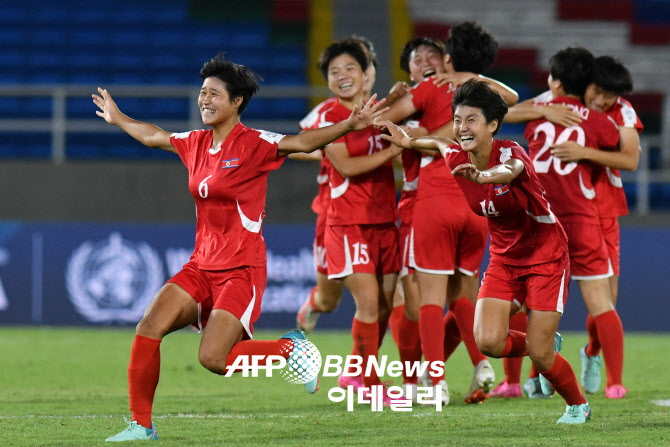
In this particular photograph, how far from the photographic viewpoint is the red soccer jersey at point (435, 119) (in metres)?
6.29

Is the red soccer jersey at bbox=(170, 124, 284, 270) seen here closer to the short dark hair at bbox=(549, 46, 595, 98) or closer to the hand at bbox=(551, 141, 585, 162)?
the hand at bbox=(551, 141, 585, 162)

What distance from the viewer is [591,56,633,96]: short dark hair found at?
6660mm

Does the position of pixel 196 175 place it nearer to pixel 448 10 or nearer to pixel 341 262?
pixel 341 262

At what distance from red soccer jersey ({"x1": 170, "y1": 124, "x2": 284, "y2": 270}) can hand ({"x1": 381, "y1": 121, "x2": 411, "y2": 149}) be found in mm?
724

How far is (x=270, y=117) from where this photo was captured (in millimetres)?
15961

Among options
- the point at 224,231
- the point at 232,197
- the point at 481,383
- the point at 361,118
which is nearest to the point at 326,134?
the point at 361,118

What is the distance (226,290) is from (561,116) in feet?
8.29

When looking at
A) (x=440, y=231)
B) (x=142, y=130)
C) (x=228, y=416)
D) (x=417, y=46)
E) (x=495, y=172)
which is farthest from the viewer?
(x=417, y=46)

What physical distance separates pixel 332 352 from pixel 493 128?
4414 millimetres

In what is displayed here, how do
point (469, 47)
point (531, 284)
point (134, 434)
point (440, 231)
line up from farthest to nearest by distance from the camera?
point (469, 47) → point (440, 231) → point (531, 284) → point (134, 434)

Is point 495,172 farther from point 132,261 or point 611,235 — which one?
point 132,261

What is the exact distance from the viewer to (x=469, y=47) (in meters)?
6.34

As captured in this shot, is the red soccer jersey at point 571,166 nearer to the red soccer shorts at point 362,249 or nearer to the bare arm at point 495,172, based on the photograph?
the red soccer shorts at point 362,249

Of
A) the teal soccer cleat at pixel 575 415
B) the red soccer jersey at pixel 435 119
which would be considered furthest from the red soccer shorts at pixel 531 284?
the red soccer jersey at pixel 435 119
